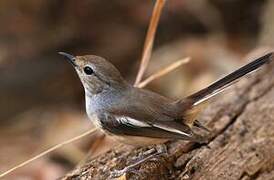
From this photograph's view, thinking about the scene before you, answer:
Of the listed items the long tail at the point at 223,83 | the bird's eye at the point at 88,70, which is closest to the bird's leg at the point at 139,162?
the long tail at the point at 223,83

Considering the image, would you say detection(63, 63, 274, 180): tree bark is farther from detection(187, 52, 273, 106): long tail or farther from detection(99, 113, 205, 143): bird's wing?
detection(187, 52, 273, 106): long tail

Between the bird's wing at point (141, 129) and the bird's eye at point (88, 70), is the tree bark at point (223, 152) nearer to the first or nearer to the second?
the bird's wing at point (141, 129)

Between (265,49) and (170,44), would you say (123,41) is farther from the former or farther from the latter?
(265,49)

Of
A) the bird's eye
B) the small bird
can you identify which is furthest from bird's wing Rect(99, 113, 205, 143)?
the bird's eye

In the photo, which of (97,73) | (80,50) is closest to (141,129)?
(97,73)

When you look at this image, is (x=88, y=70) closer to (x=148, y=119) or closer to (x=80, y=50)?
(x=148, y=119)

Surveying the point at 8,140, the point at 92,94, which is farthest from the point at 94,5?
the point at 92,94
